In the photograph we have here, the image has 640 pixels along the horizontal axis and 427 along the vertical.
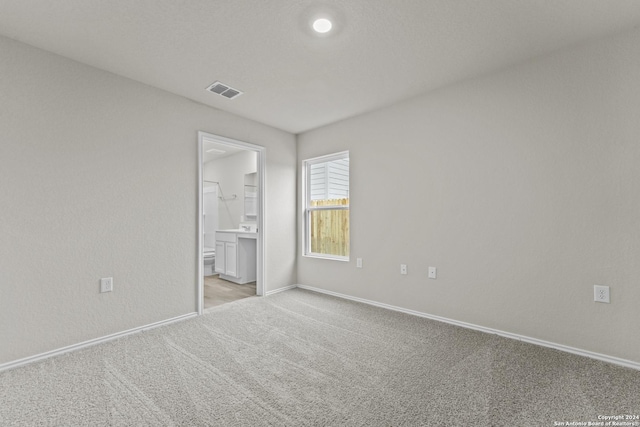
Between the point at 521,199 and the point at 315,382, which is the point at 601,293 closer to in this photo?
the point at 521,199

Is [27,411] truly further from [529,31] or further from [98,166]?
[529,31]

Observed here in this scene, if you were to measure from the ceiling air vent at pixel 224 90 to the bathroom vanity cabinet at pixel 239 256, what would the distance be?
7.10ft

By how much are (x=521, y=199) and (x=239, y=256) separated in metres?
3.92

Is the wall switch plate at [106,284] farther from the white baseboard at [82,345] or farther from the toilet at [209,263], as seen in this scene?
the toilet at [209,263]

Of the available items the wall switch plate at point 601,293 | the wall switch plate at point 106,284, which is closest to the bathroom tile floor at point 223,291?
the wall switch plate at point 106,284

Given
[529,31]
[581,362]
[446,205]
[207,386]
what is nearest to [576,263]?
[581,362]

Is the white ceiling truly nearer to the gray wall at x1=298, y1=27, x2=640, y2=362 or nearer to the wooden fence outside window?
the gray wall at x1=298, y1=27, x2=640, y2=362

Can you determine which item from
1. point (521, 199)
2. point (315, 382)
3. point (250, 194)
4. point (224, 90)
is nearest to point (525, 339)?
point (521, 199)

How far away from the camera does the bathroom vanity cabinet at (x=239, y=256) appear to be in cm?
475

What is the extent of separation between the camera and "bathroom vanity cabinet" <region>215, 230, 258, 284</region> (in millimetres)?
4746

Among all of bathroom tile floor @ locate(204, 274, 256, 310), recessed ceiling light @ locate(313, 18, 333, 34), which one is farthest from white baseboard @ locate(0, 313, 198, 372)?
recessed ceiling light @ locate(313, 18, 333, 34)

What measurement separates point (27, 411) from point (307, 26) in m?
2.91

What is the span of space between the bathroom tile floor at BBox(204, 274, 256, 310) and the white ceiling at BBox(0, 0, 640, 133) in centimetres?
257

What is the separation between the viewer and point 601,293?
216 cm
